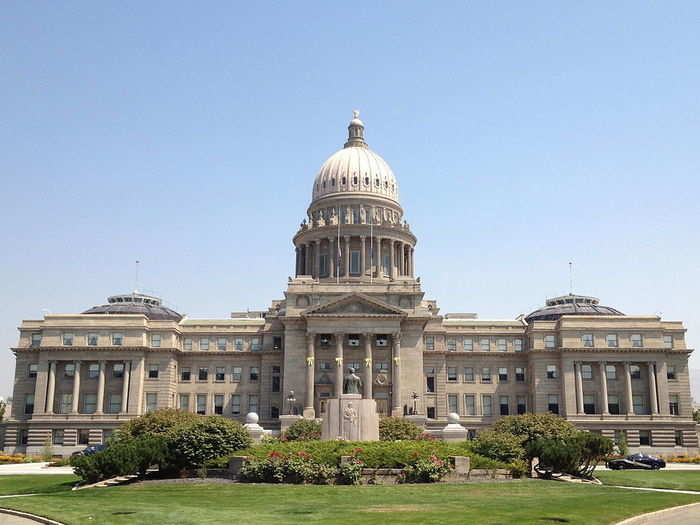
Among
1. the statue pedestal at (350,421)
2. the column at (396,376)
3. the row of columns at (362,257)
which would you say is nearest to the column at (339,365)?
the column at (396,376)

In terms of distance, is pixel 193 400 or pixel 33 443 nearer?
pixel 33 443

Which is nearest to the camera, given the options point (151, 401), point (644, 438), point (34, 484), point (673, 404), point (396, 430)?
point (34, 484)

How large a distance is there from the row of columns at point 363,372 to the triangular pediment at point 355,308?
2.53 m

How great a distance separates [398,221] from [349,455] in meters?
80.7

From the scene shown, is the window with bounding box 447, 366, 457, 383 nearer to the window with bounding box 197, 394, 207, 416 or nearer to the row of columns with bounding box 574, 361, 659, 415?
the row of columns with bounding box 574, 361, 659, 415

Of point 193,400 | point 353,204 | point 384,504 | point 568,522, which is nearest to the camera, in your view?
point 568,522

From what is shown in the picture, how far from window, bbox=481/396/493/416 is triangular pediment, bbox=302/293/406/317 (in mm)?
18145

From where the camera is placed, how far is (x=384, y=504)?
31.0m

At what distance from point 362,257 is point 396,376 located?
26.3 metres

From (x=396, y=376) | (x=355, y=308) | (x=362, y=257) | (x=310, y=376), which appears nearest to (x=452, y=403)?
(x=396, y=376)

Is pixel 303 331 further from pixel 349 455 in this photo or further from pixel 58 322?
pixel 349 455

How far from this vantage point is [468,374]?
101 m

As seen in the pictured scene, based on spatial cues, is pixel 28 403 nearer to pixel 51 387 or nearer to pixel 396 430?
pixel 51 387

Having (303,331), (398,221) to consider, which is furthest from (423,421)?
(398,221)
